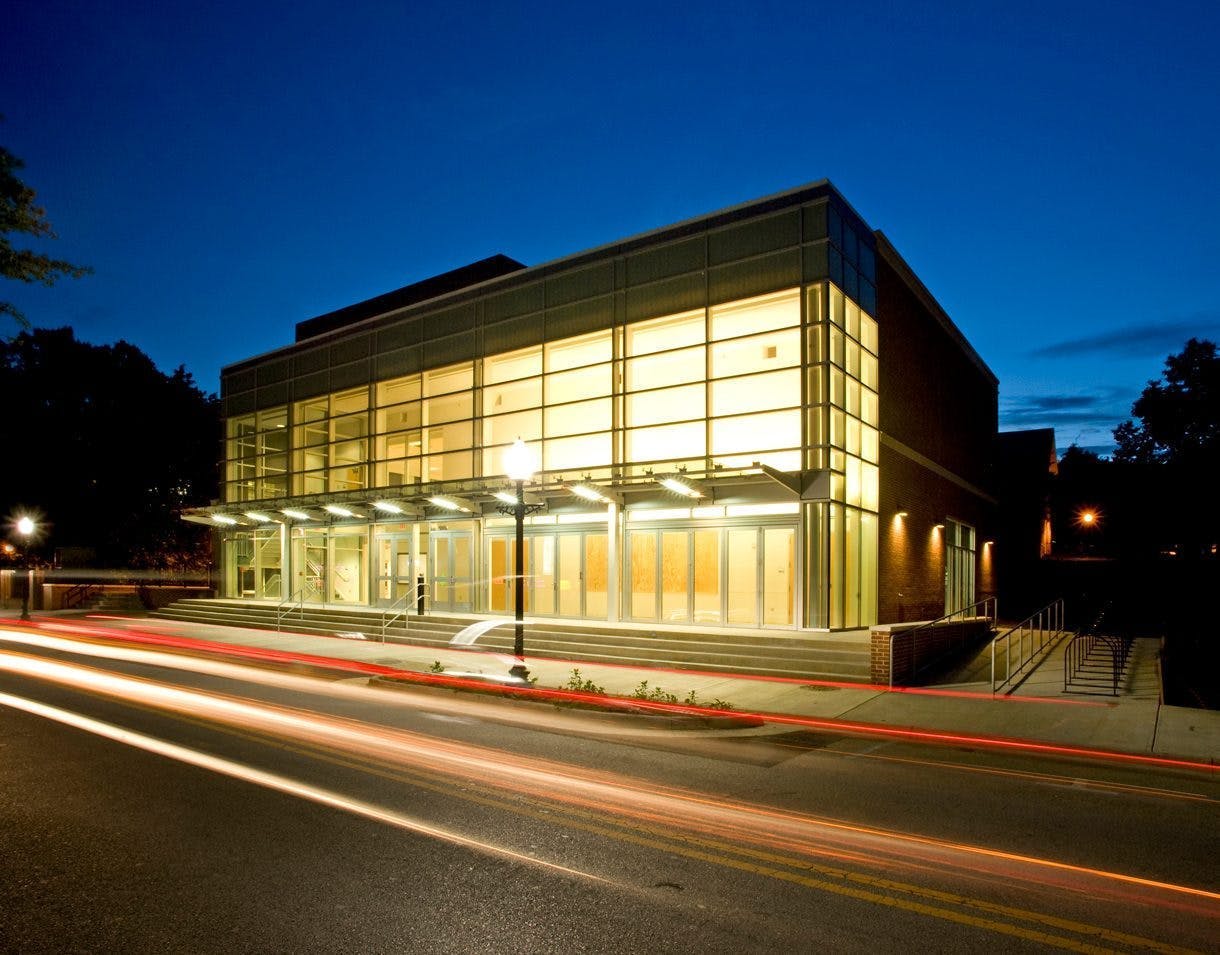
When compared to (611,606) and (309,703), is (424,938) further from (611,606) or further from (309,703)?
(611,606)

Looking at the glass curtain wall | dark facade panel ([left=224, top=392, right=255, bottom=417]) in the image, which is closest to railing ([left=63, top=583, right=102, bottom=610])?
dark facade panel ([left=224, top=392, right=255, bottom=417])

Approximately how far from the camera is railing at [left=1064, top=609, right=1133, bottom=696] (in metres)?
15.1

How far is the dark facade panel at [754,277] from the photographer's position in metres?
20.5

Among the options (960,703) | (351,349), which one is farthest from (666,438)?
(351,349)

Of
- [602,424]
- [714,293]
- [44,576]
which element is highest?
[714,293]

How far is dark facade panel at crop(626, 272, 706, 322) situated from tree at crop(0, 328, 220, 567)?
38.8m

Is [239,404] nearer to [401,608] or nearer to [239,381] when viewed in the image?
[239,381]

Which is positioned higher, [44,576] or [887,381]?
[887,381]

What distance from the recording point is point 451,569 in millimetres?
26469

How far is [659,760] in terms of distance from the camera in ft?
30.9

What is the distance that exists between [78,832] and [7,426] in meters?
50.9

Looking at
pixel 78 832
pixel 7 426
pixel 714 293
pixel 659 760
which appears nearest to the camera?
pixel 78 832

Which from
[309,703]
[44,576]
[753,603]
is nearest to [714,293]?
[753,603]

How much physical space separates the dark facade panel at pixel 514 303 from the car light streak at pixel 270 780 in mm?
16997
